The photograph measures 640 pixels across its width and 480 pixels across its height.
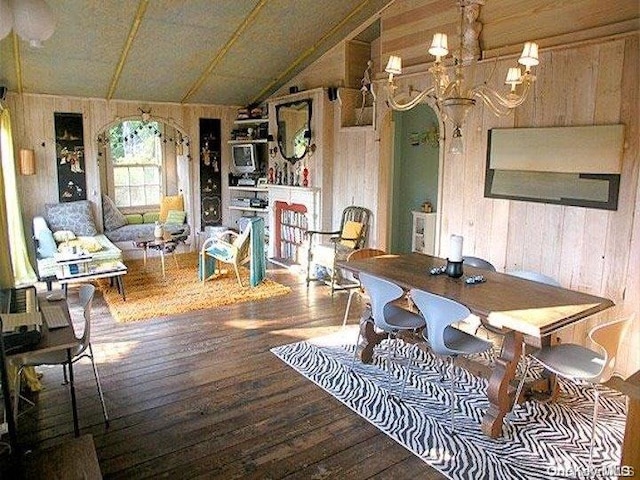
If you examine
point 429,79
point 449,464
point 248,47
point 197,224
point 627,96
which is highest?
point 248,47

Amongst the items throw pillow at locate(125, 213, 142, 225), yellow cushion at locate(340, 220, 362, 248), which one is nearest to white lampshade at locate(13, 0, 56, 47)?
yellow cushion at locate(340, 220, 362, 248)

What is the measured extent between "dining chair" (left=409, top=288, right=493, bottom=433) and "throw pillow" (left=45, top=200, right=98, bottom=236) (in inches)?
214

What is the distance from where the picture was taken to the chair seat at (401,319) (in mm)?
3625

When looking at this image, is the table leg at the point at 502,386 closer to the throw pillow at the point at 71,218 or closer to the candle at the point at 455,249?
the candle at the point at 455,249

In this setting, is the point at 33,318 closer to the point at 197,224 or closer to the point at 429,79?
the point at 429,79

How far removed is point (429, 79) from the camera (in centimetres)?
521

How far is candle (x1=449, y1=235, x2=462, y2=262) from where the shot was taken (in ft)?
11.7

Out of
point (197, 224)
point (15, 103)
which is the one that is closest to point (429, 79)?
point (197, 224)

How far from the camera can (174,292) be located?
600 centimetres

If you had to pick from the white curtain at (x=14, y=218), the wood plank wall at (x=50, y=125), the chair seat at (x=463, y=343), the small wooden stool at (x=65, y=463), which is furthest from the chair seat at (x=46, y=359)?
the wood plank wall at (x=50, y=125)

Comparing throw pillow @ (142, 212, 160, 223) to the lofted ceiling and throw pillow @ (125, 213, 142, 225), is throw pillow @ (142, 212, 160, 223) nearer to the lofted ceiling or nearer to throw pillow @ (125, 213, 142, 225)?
throw pillow @ (125, 213, 142, 225)

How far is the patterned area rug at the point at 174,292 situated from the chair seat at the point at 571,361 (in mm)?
3447

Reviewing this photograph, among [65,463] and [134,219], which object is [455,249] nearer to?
[65,463]

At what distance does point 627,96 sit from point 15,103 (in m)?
7.11
